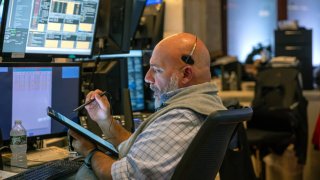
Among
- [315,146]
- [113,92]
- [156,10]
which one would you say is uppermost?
[156,10]

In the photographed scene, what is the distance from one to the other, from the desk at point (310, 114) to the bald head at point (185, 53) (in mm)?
2873

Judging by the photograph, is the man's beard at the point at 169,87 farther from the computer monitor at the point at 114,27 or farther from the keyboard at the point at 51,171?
the computer monitor at the point at 114,27

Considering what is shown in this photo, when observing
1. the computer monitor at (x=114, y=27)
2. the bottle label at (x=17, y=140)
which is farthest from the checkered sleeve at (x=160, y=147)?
the computer monitor at (x=114, y=27)

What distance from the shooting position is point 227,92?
499 cm

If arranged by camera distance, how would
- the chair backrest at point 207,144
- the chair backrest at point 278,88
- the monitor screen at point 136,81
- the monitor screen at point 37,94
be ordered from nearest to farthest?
the chair backrest at point 207,144, the monitor screen at point 37,94, the monitor screen at point 136,81, the chair backrest at point 278,88

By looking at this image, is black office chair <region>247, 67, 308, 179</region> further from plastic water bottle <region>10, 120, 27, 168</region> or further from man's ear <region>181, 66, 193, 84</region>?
man's ear <region>181, 66, 193, 84</region>

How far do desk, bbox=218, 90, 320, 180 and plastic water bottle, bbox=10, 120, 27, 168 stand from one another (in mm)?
2674

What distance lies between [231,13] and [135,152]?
5052 millimetres

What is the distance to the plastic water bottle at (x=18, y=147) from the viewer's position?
1997 mm

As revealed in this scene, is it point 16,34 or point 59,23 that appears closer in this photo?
point 16,34

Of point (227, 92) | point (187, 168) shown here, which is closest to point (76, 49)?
point (187, 168)

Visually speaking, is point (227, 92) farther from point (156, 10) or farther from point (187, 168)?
point (187, 168)

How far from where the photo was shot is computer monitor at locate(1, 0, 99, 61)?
211 centimetres

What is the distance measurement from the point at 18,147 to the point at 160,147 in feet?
2.75
